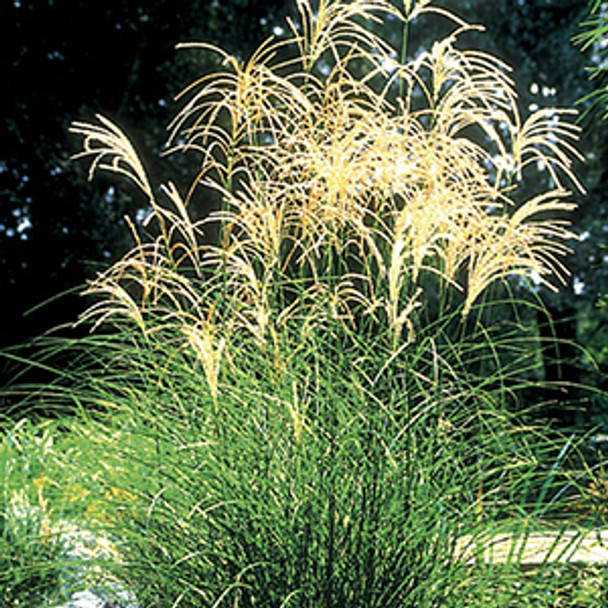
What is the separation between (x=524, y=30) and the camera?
1030 centimetres

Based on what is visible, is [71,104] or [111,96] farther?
[111,96]

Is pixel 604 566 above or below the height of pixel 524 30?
below

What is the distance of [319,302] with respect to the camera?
98.1 inches

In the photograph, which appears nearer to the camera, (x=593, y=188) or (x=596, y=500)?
(x=596, y=500)

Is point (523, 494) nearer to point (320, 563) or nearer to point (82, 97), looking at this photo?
point (320, 563)

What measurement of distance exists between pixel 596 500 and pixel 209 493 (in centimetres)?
116

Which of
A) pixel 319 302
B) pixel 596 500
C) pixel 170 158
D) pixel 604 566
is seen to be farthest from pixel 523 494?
pixel 170 158

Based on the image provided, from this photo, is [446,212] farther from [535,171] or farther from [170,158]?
[535,171]

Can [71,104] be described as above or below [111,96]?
below

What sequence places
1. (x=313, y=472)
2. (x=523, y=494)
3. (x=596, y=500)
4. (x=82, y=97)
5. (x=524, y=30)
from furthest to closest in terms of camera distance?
(x=524, y=30)
(x=82, y=97)
(x=596, y=500)
(x=523, y=494)
(x=313, y=472)

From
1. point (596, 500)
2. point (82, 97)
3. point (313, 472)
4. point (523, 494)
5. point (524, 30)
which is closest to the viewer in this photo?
point (313, 472)

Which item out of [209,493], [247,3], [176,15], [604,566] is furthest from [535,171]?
[209,493]

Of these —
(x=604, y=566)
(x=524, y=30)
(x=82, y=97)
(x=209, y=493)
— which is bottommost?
(x=604, y=566)

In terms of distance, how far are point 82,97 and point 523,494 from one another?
8158mm
